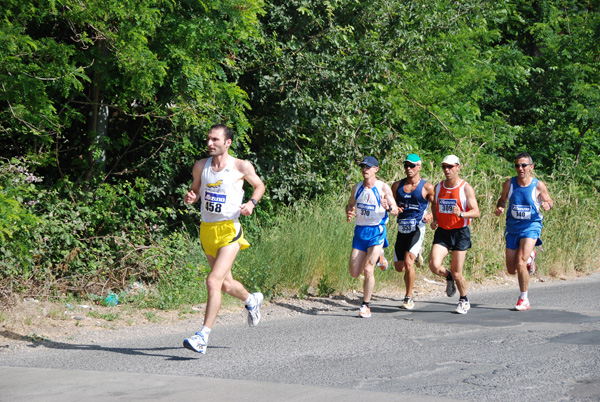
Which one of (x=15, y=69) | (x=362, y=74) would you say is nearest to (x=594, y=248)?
(x=362, y=74)

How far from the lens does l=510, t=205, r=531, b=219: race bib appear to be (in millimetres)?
9898

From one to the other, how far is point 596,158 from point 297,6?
1064cm

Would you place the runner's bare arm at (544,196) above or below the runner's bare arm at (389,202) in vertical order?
above

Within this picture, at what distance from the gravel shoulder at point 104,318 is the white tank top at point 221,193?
1819mm

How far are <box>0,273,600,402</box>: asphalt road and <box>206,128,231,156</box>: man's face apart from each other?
1863 mm

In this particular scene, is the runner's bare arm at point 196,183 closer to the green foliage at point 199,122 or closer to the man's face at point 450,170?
the green foliage at point 199,122

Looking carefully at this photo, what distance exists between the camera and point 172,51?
32.4 ft

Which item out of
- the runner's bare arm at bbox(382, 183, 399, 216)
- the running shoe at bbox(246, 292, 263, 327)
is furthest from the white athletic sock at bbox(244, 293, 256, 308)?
the runner's bare arm at bbox(382, 183, 399, 216)

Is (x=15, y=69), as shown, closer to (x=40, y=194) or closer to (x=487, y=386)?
(x=40, y=194)

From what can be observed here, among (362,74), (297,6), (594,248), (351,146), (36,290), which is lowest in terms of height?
(36,290)

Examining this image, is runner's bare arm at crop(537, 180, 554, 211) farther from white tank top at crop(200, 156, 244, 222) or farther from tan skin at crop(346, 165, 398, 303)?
white tank top at crop(200, 156, 244, 222)

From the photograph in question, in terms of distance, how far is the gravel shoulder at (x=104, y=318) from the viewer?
24.8ft

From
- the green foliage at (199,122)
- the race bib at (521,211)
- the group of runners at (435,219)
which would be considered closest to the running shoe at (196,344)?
the green foliage at (199,122)

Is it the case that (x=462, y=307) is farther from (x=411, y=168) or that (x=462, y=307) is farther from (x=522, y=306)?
(x=411, y=168)
